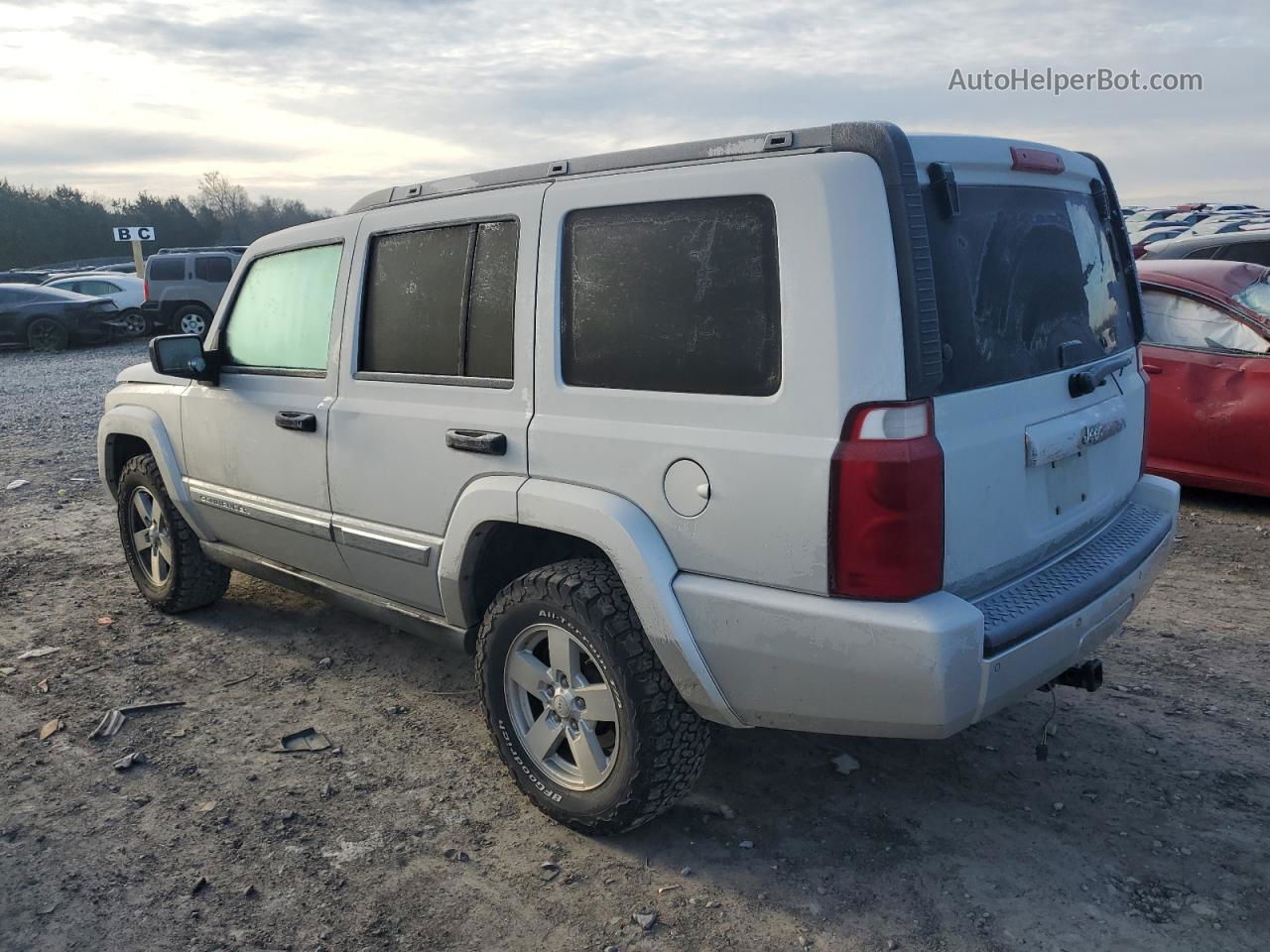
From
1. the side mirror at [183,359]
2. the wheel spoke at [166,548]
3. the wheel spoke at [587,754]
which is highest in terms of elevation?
the side mirror at [183,359]

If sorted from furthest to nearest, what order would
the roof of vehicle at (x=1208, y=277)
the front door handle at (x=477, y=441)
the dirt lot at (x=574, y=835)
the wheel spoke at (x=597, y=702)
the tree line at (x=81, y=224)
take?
1. the tree line at (x=81, y=224)
2. the roof of vehicle at (x=1208, y=277)
3. the front door handle at (x=477, y=441)
4. the wheel spoke at (x=597, y=702)
5. the dirt lot at (x=574, y=835)

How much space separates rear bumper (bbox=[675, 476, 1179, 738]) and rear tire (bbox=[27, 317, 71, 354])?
20.1 meters

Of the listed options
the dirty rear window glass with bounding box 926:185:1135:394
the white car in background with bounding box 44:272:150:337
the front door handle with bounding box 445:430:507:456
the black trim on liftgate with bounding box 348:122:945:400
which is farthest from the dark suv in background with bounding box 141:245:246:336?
the black trim on liftgate with bounding box 348:122:945:400

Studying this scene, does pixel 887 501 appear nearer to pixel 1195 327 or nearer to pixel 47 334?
pixel 1195 327

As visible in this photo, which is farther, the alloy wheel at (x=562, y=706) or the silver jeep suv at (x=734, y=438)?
the alloy wheel at (x=562, y=706)

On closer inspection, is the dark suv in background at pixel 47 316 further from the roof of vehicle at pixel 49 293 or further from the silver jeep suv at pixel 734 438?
the silver jeep suv at pixel 734 438

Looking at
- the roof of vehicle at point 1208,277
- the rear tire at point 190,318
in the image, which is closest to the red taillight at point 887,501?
the roof of vehicle at point 1208,277

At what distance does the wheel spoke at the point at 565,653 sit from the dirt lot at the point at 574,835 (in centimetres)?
53

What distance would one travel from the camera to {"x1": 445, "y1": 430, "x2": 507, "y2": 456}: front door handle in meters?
3.21

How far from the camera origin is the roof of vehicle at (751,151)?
2555mm

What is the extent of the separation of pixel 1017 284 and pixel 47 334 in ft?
67.4

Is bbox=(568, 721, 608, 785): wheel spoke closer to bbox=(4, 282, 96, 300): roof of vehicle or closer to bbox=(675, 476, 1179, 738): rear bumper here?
bbox=(675, 476, 1179, 738): rear bumper

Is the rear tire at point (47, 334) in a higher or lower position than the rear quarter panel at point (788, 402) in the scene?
lower

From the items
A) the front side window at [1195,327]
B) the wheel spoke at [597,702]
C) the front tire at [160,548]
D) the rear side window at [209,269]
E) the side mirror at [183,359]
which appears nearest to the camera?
the wheel spoke at [597,702]
